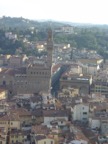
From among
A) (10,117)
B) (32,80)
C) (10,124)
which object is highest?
(10,117)

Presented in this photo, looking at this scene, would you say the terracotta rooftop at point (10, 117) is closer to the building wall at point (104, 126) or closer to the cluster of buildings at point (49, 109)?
the cluster of buildings at point (49, 109)

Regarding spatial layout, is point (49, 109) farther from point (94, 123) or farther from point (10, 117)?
point (94, 123)

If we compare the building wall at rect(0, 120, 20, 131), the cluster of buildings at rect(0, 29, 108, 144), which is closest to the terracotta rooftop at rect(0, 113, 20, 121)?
the cluster of buildings at rect(0, 29, 108, 144)

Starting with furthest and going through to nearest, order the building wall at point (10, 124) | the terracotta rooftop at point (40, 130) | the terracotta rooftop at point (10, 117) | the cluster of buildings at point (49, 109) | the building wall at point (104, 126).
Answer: the terracotta rooftop at point (10, 117) → the building wall at point (10, 124) → the building wall at point (104, 126) → the cluster of buildings at point (49, 109) → the terracotta rooftop at point (40, 130)

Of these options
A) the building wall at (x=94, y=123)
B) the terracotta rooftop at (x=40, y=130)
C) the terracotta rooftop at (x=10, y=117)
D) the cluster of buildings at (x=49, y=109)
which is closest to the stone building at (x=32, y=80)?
the cluster of buildings at (x=49, y=109)

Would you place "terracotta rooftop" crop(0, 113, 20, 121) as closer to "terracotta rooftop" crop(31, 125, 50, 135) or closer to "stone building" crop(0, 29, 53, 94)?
"terracotta rooftop" crop(31, 125, 50, 135)

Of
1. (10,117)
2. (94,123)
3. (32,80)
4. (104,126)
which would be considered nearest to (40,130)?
(10,117)

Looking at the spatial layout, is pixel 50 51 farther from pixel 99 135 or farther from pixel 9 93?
pixel 99 135

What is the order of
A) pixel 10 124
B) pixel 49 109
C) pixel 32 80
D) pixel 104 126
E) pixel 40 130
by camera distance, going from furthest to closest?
pixel 32 80, pixel 49 109, pixel 10 124, pixel 104 126, pixel 40 130

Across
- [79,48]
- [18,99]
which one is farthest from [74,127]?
[79,48]

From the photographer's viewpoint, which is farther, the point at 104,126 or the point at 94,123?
the point at 94,123

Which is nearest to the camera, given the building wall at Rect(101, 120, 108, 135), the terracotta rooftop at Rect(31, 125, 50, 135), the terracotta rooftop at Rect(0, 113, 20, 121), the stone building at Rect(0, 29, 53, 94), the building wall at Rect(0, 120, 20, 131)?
the terracotta rooftop at Rect(31, 125, 50, 135)

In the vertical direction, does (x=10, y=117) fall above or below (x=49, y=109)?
above

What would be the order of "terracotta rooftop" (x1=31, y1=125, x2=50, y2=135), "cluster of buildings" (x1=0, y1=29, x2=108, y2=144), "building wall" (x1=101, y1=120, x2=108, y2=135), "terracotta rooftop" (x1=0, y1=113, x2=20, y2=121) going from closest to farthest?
"terracotta rooftop" (x1=31, y1=125, x2=50, y2=135) → "cluster of buildings" (x1=0, y1=29, x2=108, y2=144) → "building wall" (x1=101, y1=120, x2=108, y2=135) → "terracotta rooftop" (x1=0, y1=113, x2=20, y2=121)
